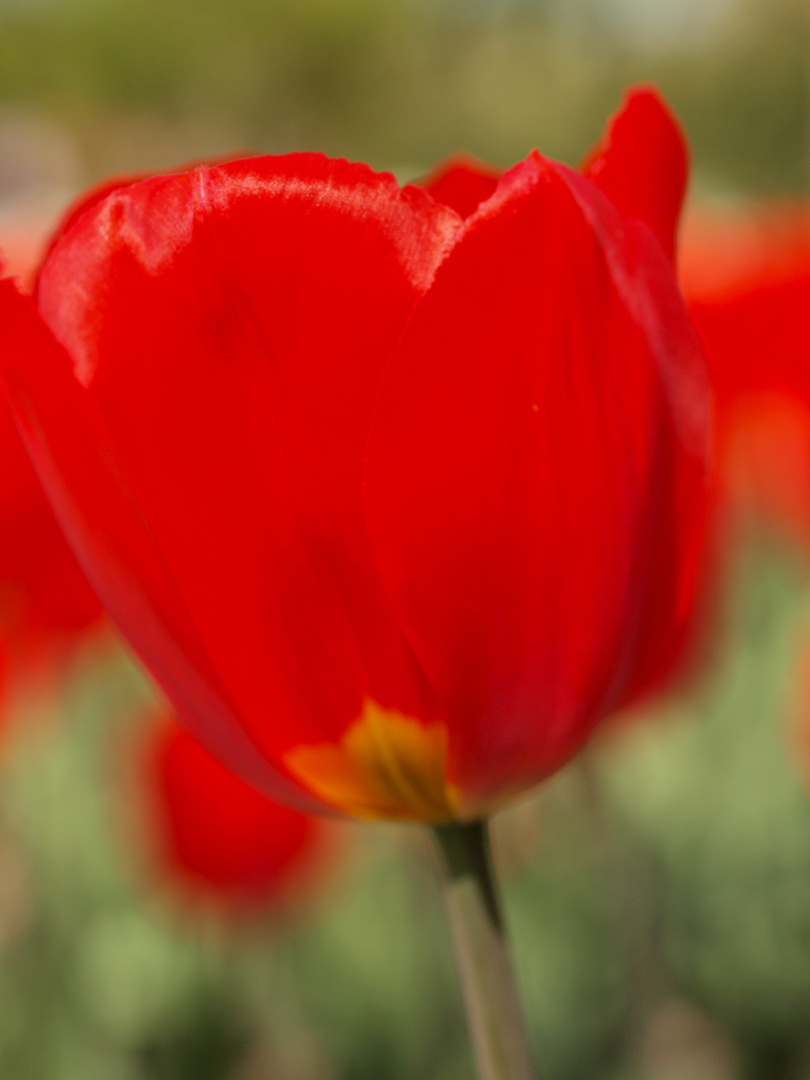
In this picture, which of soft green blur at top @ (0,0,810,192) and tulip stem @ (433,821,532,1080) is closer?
tulip stem @ (433,821,532,1080)

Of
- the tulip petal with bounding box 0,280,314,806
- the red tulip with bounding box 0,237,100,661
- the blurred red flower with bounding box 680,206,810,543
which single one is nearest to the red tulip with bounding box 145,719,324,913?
the red tulip with bounding box 0,237,100,661

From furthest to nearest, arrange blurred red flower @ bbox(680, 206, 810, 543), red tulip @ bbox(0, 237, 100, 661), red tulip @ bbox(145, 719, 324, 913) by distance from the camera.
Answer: blurred red flower @ bbox(680, 206, 810, 543), red tulip @ bbox(145, 719, 324, 913), red tulip @ bbox(0, 237, 100, 661)

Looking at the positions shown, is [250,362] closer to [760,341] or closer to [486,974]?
[486,974]

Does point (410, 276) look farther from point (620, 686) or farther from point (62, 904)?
point (62, 904)

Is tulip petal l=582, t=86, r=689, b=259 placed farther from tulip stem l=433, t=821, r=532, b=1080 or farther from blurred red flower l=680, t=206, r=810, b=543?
blurred red flower l=680, t=206, r=810, b=543

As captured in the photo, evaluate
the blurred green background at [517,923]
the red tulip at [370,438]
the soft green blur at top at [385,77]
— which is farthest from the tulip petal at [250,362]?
the soft green blur at top at [385,77]

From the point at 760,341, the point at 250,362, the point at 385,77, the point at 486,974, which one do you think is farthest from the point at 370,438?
the point at 385,77

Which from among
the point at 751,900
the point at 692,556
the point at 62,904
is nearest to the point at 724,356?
the point at 751,900
